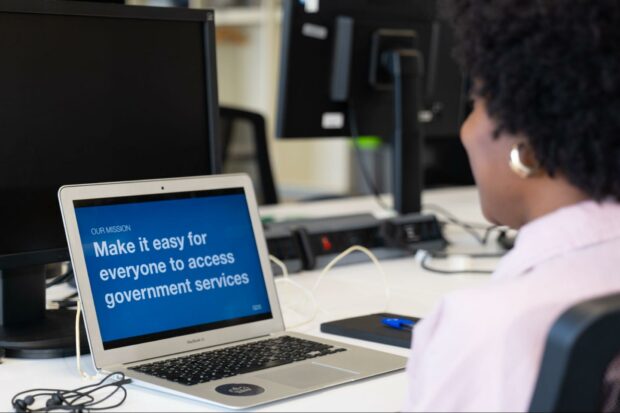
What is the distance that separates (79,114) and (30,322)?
1.01ft

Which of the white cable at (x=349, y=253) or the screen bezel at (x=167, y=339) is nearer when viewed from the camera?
the screen bezel at (x=167, y=339)

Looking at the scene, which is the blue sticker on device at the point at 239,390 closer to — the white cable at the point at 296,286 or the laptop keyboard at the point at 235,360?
the laptop keyboard at the point at 235,360

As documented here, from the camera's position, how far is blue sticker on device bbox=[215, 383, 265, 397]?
1.09 m

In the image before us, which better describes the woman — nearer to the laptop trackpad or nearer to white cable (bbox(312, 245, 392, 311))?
the laptop trackpad

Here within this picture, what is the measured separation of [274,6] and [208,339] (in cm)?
377

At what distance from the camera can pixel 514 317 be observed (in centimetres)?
78

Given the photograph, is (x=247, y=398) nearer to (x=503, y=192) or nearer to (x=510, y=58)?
(x=503, y=192)

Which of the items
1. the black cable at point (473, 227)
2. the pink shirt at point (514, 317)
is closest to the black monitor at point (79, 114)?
the pink shirt at point (514, 317)

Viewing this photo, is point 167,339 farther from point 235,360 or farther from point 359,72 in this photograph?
point 359,72

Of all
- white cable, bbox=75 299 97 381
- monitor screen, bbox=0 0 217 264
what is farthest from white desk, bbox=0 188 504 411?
monitor screen, bbox=0 0 217 264

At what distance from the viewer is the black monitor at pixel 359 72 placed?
85.7 inches

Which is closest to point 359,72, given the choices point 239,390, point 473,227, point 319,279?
point 473,227

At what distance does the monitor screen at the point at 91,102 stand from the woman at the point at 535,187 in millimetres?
656

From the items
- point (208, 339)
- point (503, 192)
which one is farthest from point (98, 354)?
point (503, 192)
